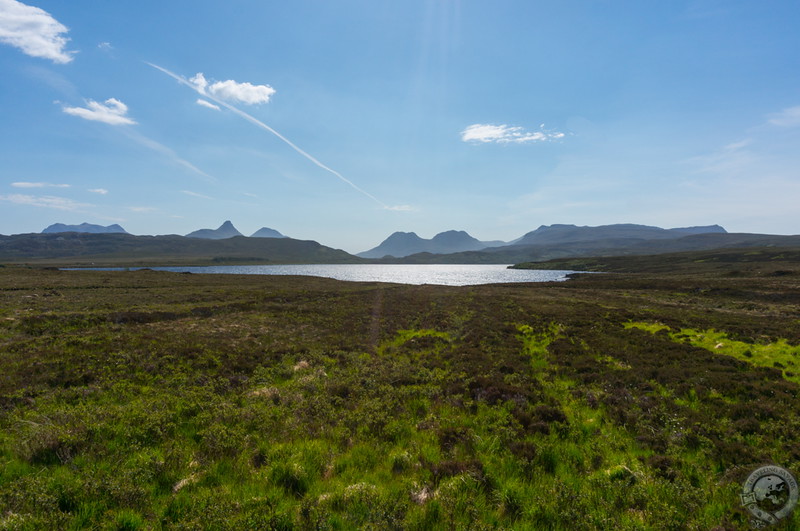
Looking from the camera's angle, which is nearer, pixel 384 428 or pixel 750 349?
pixel 384 428

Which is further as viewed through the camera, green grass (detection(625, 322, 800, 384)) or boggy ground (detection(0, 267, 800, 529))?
green grass (detection(625, 322, 800, 384))

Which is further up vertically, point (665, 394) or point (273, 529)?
point (273, 529)

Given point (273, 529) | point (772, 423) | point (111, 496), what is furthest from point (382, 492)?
point (772, 423)

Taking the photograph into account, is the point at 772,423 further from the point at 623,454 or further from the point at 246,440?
the point at 246,440

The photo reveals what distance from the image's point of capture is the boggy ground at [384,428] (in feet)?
21.9

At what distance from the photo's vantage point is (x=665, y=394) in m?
14.3

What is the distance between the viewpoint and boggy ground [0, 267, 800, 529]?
21.9 feet

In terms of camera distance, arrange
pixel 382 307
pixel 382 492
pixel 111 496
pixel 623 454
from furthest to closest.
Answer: pixel 382 307 < pixel 623 454 < pixel 382 492 < pixel 111 496

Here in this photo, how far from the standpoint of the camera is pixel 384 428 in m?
10.7

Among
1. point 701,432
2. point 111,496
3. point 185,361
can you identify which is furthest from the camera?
point 185,361

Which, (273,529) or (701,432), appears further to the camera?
(701,432)

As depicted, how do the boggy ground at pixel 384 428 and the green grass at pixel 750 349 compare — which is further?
the green grass at pixel 750 349

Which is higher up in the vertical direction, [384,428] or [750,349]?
[384,428]

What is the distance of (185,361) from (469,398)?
16.2 meters
